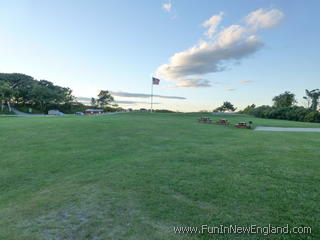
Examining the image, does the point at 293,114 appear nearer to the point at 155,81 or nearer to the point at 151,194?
the point at 155,81

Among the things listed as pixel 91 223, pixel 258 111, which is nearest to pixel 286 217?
pixel 91 223

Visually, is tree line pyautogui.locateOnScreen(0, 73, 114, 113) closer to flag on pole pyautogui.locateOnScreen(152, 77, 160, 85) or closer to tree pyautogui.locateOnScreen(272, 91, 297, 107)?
flag on pole pyautogui.locateOnScreen(152, 77, 160, 85)

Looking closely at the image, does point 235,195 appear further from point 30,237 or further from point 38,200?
point 38,200

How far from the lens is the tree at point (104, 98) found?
195ft

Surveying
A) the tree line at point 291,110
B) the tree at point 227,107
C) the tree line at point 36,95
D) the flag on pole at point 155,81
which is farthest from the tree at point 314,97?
the tree line at point 36,95

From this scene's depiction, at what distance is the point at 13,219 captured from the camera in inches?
94.0

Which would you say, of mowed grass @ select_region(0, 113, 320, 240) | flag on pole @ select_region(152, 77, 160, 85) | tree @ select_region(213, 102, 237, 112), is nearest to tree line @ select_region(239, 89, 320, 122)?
tree @ select_region(213, 102, 237, 112)

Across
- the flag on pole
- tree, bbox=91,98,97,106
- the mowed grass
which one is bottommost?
the mowed grass

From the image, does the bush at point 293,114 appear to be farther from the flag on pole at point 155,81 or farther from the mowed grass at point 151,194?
the mowed grass at point 151,194

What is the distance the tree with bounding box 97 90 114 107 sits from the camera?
59.4 m

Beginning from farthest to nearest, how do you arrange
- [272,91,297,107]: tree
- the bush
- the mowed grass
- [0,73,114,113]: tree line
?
[272,91,297,107]: tree → [0,73,114,113]: tree line → the bush → the mowed grass

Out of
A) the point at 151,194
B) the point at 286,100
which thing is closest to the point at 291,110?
the point at 286,100

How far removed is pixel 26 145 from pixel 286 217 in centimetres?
818

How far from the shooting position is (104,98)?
59625 millimetres
